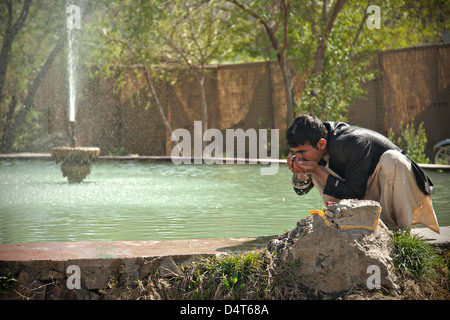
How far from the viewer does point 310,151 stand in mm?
3209

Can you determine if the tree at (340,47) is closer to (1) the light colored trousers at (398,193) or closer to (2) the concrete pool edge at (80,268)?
(1) the light colored trousers at (398,193)

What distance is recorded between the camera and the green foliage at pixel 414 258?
264 cm

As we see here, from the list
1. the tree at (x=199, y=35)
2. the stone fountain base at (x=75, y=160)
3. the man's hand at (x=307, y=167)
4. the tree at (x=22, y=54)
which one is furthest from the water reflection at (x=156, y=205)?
the tree at (x=22, y=54)

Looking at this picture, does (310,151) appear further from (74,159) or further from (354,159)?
(74,159)

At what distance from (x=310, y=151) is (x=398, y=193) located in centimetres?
54

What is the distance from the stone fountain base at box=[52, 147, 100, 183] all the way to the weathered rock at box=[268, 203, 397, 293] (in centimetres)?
551

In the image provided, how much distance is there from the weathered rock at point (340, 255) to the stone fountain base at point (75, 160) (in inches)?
217

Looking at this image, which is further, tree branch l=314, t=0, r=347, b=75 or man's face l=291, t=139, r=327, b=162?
tree branch l=314, t=0, r=347, b=75

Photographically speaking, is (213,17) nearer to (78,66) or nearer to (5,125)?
(78,66)

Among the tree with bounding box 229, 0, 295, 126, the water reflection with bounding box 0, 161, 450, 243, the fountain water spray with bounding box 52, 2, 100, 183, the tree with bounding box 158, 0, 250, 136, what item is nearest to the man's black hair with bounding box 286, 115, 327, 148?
the water reflection with bounding box 0, 161, 450, 243

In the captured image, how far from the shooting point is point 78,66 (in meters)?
13.4

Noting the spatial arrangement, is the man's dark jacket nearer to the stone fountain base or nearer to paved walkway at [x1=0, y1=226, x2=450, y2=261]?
paved walkway at [x1=0, y1=226, x2=450, y2=261]

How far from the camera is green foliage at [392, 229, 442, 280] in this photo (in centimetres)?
264

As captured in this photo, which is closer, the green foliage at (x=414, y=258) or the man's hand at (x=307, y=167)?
the green foliage at (x=414, y=258)
